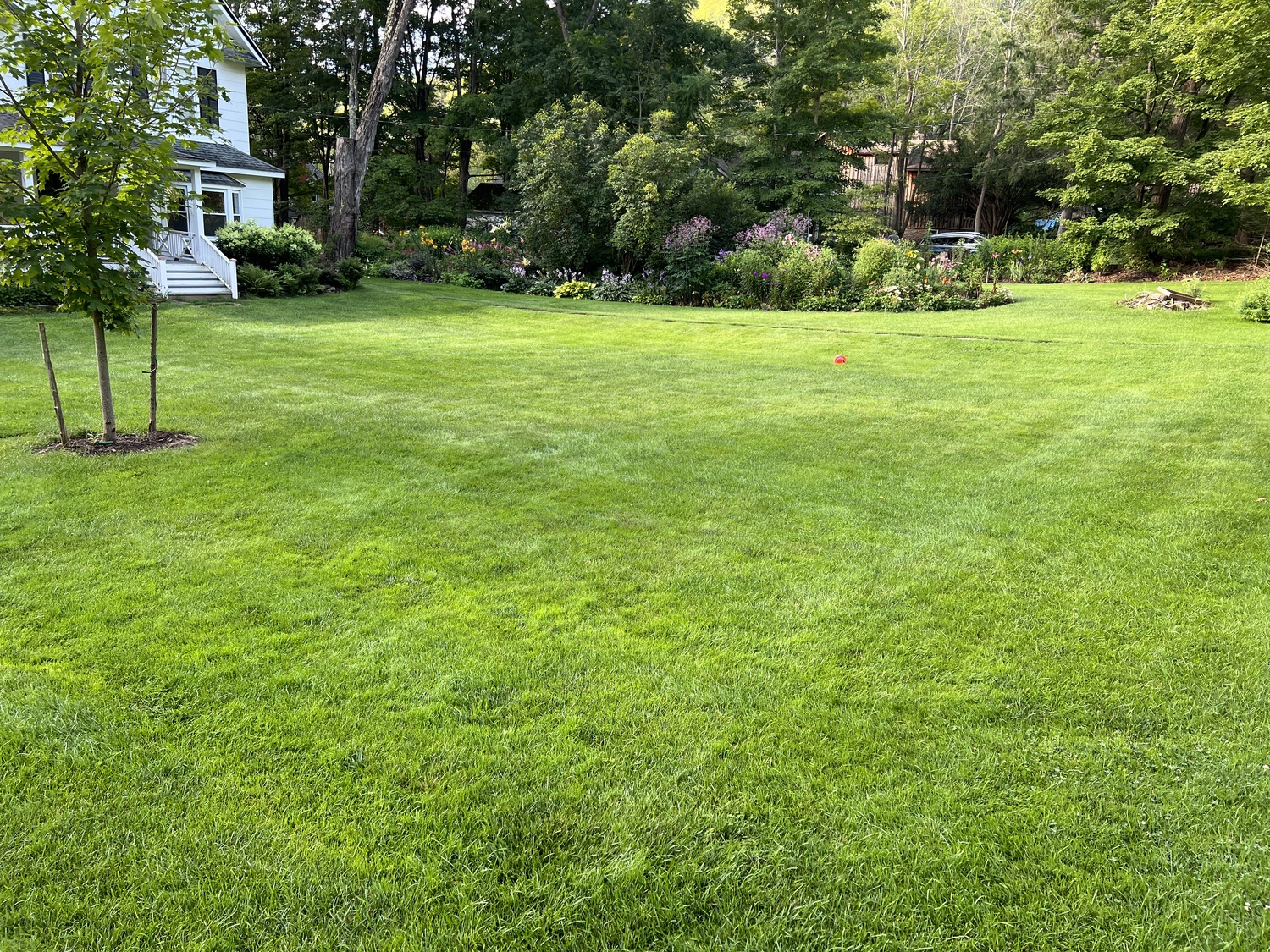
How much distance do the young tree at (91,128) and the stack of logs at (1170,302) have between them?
15959 millimetres

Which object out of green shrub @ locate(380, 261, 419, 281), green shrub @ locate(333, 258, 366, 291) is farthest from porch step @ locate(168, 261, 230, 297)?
green shrub @ locate(380, 261, 419, 281)

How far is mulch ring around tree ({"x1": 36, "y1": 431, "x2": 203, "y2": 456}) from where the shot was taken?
5.27 metres

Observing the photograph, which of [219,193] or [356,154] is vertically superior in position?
[356,154]

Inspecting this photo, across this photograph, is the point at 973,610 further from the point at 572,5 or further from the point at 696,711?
the point at 572,5

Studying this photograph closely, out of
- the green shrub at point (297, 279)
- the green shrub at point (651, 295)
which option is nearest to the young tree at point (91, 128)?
the green shrub at point (297, 279)

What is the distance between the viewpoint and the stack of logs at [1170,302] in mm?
14039

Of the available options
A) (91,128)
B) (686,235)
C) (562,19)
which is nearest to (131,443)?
(91,128)

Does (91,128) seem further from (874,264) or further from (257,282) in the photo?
(874,264)

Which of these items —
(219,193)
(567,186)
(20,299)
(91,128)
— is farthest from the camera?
(219,193)

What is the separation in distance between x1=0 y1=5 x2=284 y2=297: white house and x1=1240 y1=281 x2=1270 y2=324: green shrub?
62.9 feet

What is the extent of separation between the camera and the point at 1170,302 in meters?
14.2

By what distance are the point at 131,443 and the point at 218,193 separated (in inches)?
721

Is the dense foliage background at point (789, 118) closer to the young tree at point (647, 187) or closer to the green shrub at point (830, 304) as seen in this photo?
the young tree at point (647, 187)

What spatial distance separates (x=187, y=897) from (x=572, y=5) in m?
35.9
